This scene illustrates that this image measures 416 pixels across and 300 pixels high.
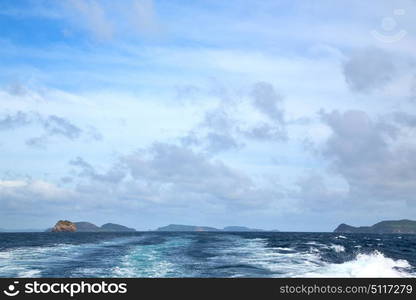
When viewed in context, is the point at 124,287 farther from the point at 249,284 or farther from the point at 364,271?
the point at 364,271

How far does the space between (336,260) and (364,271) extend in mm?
10352

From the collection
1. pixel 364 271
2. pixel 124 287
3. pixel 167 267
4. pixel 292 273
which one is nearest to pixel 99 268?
pixel 167 267

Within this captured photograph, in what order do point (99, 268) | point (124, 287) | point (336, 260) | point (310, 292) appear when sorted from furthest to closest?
point (336, 260), point (99, 268), point (310, 292), point (124, 287)

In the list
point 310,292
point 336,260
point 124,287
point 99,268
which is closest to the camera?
point 124,287

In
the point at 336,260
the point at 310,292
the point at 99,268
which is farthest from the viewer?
the point at 336,260

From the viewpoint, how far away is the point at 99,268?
139 feet

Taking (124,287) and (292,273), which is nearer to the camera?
(124,287)

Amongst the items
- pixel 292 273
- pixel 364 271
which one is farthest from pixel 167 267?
pixel 364 271

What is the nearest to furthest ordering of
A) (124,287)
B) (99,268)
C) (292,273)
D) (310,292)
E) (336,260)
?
(124,287)
(310,292)
(292,273)
(99,268)
(336,260)

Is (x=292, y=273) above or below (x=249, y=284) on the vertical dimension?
below

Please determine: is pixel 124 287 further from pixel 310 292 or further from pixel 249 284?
pixel 310 292

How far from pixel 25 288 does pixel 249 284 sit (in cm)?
878

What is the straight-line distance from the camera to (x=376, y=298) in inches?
680

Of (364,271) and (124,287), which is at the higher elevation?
(124,287)
